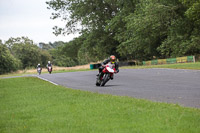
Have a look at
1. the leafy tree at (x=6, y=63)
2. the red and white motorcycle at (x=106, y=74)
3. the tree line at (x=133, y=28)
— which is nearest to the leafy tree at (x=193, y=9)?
the tree line at (x=133, y=28)

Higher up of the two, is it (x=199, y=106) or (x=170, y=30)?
(x=170, y=30)

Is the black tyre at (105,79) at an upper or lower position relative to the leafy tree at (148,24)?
lower

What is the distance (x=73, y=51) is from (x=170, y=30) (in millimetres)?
20898

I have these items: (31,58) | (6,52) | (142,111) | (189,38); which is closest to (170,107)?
(142,111)

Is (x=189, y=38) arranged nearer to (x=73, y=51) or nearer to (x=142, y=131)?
(x=73, y=51)

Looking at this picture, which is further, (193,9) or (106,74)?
(193,9)

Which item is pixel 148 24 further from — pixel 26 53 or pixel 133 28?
pixel 26 53

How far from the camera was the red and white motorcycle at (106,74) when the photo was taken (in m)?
19.3

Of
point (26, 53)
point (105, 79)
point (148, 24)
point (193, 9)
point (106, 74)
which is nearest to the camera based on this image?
point (105, 79)

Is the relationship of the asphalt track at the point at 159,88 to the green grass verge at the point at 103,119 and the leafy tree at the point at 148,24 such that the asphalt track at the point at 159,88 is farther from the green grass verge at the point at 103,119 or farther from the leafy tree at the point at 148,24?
the leafy tree at the point at 148,24

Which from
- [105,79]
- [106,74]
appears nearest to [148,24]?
[106,74]

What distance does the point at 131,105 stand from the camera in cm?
1009

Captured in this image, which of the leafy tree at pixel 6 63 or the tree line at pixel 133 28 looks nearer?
the tree line at pixel 133 28

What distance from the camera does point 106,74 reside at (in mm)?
19734
